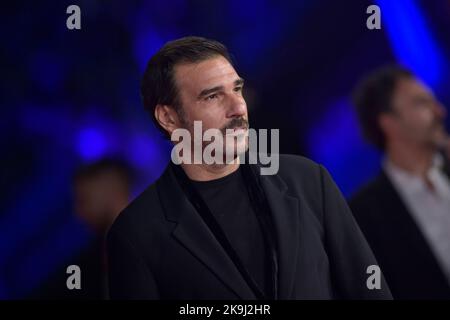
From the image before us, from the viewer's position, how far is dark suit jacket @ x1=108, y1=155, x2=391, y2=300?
207 centimetres

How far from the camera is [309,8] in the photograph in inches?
104

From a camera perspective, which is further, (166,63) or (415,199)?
(415,199)

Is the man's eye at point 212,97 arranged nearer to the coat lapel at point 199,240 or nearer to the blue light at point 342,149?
the coat lapel at point 199,240

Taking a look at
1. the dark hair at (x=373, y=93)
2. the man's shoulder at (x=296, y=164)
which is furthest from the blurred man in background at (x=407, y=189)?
the man's shoulder at (x=296, y=164)

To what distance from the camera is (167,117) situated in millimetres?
2299

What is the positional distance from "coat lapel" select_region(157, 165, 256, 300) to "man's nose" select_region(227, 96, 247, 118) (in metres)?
0.32

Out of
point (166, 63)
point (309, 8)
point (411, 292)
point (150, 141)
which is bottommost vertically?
point (411, 292)

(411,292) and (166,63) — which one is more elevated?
(166,63)

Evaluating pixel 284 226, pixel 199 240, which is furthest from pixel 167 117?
pixel 284 226

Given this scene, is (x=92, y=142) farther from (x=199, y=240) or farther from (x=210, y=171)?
(x=199, y=240)

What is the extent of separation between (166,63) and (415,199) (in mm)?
1186

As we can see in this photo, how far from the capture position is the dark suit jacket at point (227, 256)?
6.79 feet
